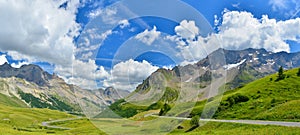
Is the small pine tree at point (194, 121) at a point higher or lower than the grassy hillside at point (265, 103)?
lower

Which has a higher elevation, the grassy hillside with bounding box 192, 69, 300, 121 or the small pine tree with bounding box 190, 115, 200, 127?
the grassy hillside with bounding box 192, 69, 300, 121

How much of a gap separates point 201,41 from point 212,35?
628 mm

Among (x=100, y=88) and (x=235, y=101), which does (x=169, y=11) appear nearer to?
(x=100, y=88)

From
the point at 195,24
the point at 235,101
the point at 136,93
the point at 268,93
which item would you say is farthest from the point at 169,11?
the point at 268,93

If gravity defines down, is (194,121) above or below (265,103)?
below

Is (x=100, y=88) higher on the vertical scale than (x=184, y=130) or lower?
higher

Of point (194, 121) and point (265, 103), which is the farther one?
point (265, 103)

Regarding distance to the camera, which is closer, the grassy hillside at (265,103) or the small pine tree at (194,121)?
the small pine tree at (194,121)

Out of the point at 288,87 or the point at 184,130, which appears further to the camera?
the point at 288,87

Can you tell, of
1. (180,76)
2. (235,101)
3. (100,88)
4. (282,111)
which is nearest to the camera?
(100,88)

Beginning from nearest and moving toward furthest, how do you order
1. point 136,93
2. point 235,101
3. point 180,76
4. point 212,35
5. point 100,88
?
point 100,88 → point 212,35 → point 180,76 → point 136,93 → point 235,101

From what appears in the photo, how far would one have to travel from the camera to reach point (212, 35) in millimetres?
14602

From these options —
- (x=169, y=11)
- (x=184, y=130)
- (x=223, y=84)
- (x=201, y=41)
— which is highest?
(x=169, y=11)

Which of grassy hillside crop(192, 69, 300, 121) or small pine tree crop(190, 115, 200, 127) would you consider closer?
small pine tree crop(190, 115, 200, 127)
